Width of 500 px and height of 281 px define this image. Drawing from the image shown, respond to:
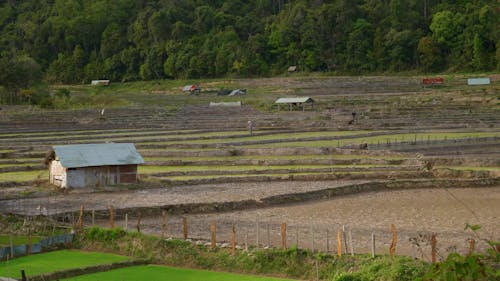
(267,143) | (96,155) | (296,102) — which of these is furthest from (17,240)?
(296,102)

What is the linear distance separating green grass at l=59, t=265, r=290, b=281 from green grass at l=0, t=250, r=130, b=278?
2.66ft

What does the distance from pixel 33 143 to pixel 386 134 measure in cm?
2033

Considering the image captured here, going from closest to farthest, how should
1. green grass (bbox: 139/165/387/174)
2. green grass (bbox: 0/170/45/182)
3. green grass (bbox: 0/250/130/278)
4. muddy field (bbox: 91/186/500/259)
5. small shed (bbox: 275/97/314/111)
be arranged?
1. green grass (bbox: 0/250/130/278)
2. muddy field (bbox: 91/186/500/259)
3. green grass (bbox: 0/170/45/182)
4. green grass (bbox: 139/165/387/174)
5. small shed (bbox: 275/97/314/111)

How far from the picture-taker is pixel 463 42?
273 feet

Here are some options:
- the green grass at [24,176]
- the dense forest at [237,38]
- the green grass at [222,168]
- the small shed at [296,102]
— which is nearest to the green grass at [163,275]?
the green grass at [24,176]

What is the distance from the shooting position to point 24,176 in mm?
36438

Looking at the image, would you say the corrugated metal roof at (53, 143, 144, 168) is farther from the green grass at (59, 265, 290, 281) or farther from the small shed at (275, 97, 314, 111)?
the small shed at (275, 97, 314, 111)

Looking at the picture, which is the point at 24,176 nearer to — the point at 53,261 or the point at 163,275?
the point at 53,261

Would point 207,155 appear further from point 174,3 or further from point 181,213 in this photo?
point 174,3

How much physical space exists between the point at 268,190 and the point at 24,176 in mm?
10861

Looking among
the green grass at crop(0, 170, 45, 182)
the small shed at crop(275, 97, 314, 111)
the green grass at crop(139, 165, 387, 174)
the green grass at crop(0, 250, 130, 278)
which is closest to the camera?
the green grass at crop(0, 250, 130, 278)

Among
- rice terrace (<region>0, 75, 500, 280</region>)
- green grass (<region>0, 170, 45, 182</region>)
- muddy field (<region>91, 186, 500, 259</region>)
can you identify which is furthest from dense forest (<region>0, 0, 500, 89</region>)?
muddy field (<region>91, 186, 500, 259</region>)

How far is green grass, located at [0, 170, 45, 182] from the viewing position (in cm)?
3525

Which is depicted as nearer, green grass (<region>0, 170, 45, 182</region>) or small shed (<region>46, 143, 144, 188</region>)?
small shed (<region>46, 143, 144, 188</region>)
